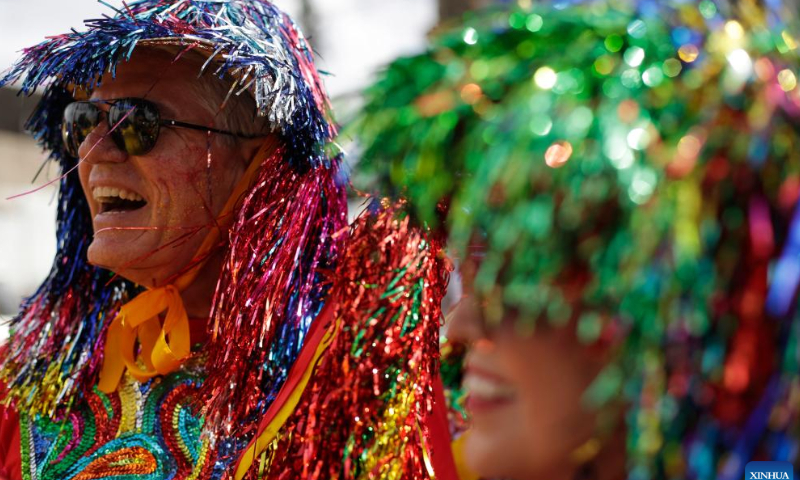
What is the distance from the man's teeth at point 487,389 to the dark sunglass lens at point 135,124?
1.04 m

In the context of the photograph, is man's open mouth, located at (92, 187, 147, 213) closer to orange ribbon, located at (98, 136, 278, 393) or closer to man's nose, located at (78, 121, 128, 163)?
man's nose, located at (78, 121, 128, 163)

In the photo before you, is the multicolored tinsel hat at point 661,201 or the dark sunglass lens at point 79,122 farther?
the dark sunglass lens at point 79,122

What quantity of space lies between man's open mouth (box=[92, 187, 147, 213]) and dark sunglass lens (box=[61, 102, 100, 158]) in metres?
0.13

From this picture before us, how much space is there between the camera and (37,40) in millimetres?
3730

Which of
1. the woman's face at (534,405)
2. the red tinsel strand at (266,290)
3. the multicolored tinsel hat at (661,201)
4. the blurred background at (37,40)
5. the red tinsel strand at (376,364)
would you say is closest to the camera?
the multicolored tinsel hat at (661,201)

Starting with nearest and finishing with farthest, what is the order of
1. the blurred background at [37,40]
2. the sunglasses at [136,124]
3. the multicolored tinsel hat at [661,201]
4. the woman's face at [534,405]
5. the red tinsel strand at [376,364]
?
the multicolored tinsel hat at [661,201] → the woman's face at [534,405] → the red tinsel strand at [376,364] → the sunglasses at [136,124] → the blurred background at [37,40]

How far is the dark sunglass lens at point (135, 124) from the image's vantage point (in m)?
1.73

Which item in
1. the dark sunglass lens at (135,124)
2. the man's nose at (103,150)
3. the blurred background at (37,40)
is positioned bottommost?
the man's nose at (103,150)

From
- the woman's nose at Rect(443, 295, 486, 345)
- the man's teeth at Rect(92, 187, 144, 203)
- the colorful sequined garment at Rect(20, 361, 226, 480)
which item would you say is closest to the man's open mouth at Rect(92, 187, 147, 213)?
the man's teeth at Rect(92, 187, 144, 203)

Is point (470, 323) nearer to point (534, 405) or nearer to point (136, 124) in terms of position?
point (534, 405)

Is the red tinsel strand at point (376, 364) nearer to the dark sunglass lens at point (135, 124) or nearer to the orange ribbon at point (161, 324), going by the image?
the orange ribbon at point (161, 324)

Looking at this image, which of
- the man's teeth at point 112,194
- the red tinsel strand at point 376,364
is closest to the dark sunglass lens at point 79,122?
the man's teeth at point 112,194

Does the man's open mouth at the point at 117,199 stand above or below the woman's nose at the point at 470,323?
above

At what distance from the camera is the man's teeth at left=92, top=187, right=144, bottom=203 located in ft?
5.81
